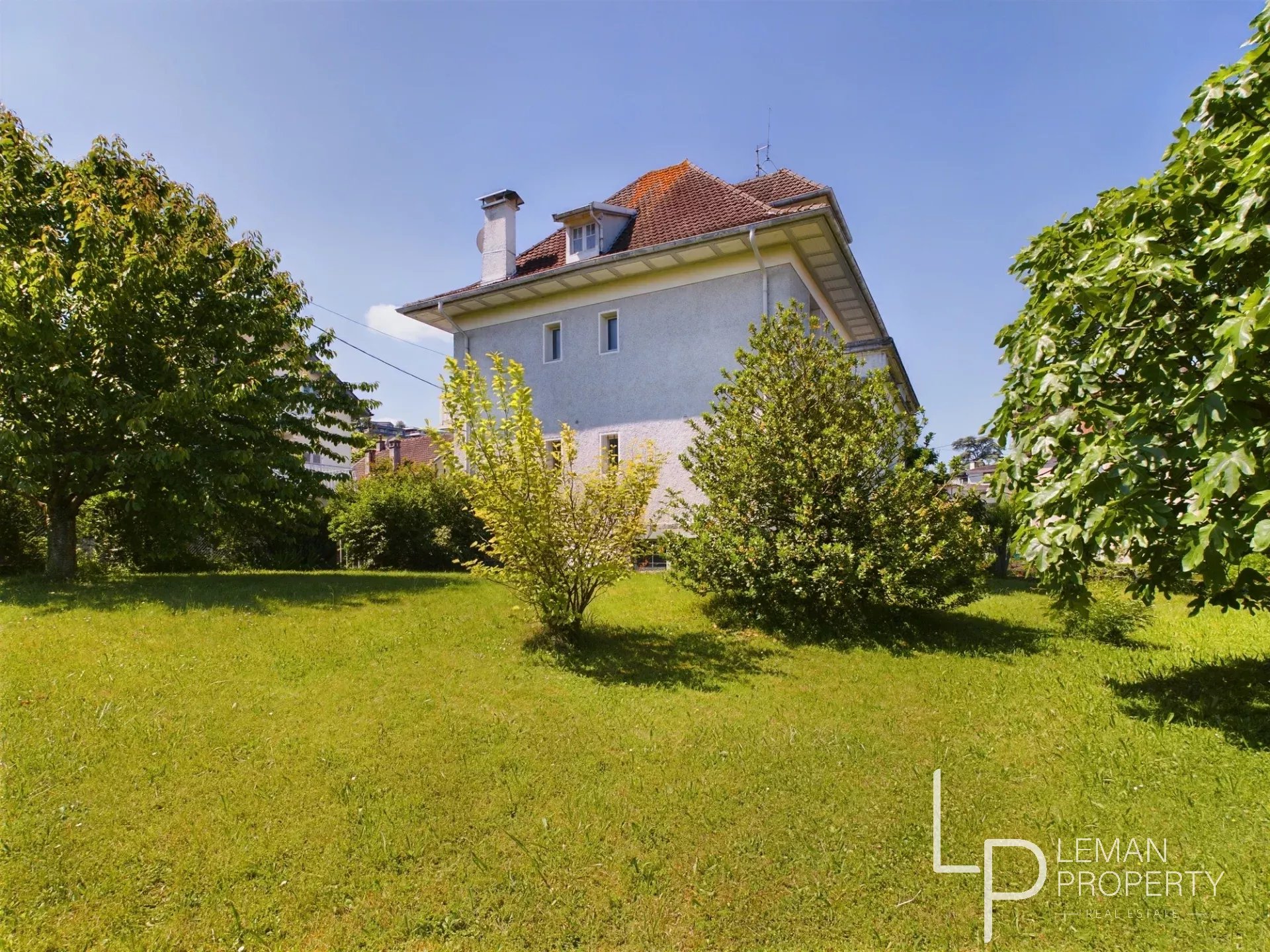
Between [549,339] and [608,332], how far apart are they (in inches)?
70.4

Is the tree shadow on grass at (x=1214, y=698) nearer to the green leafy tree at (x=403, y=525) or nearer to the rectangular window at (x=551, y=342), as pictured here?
the green leafy tree at (x=403, y=525)

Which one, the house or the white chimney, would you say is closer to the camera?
the house

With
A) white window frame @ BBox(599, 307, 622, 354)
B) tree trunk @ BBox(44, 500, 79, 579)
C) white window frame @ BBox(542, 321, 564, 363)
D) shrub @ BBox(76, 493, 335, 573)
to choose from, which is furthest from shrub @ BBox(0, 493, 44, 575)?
white window frame @ BBox(599, 307, 622, 354)

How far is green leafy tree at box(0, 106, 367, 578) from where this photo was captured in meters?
8.36

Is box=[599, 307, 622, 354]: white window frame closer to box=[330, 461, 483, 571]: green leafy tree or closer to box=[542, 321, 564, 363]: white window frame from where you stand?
box=[542, 321, 564, 363]: white window frame

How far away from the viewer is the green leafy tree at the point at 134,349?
836 centimetres

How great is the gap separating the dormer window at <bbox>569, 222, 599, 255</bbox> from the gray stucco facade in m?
1.48

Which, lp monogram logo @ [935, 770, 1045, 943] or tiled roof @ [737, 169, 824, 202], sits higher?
tiled roof @ [737, 169, 824, 202]

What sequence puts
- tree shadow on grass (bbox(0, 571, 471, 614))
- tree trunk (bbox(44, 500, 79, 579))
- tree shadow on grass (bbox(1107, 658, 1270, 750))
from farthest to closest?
tree trunk (bbox(44, 500, 79, 579))
tree shadow on grass (bbox(0, 571, 471, 614))
tree shadow on grass (bbox(1107, 658, 1270, 750))

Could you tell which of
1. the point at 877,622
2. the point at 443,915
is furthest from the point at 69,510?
the point at 877,622

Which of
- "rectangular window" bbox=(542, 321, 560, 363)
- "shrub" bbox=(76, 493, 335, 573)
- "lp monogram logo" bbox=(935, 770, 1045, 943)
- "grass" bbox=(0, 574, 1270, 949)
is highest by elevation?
"rectangular window" bbox=(542, 321, 560, 363)

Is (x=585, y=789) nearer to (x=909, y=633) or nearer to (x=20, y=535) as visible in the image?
(x=909, y=633)


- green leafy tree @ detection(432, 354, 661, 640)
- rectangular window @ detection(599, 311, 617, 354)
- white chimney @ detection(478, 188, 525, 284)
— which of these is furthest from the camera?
white chimney @ detection(478, 188, 525, 284)

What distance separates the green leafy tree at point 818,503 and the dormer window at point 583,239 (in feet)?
28.3
